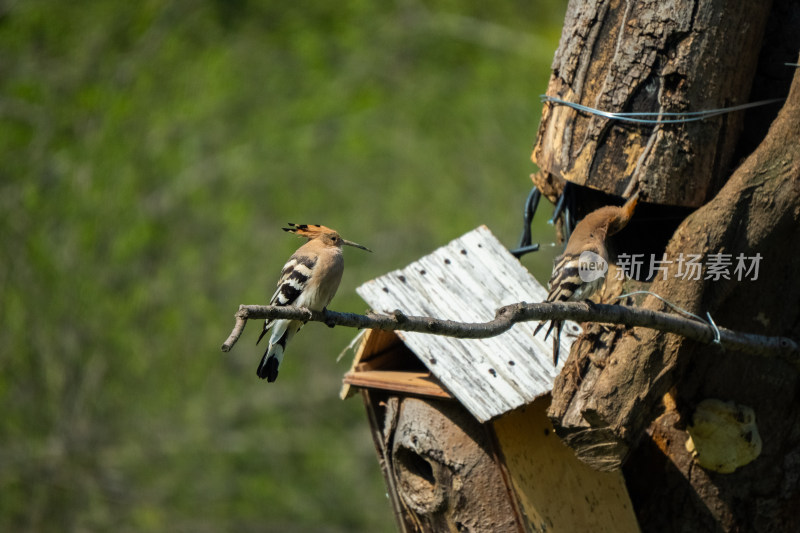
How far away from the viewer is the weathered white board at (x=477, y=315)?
4160mm

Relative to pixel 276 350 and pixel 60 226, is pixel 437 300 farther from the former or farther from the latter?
pixel 60 226

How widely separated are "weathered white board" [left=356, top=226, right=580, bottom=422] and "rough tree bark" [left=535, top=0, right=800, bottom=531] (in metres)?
0.43

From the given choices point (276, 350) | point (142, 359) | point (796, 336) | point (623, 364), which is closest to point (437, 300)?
point (276, 350)

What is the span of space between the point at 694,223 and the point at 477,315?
3.81ft

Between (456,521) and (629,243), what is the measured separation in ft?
5.31

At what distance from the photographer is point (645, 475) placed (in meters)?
4.38

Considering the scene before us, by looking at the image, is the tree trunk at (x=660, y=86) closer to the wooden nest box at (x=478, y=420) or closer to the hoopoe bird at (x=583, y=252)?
the hoopoe bird at (x=583, y=252)

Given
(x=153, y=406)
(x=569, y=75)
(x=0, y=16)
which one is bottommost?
(x=569, y=75)

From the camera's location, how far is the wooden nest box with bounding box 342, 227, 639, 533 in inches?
166

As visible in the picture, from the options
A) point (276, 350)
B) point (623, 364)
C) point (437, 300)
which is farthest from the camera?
point (437, 300)

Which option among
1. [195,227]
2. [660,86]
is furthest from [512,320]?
[195,227]

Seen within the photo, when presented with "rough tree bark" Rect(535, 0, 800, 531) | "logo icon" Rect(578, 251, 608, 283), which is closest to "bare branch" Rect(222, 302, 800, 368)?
"rough tree bark" Rect(535, 0, 800, 531)

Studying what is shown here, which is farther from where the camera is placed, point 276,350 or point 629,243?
point 629,243

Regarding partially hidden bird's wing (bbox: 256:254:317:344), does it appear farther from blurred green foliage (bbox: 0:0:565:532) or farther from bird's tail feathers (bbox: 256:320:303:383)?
blurred green foliage (bbox: 0:0:565:532)
